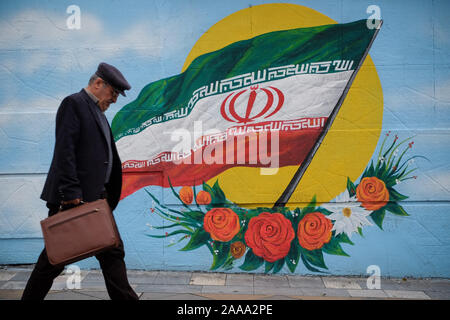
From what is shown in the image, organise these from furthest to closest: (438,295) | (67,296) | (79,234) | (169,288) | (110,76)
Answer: (169,288) < (438,295) < (67,296) < (110,76) < (79,234)

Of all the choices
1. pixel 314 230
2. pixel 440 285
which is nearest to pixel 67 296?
pixel 314 230

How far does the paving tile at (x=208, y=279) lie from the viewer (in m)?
4.68

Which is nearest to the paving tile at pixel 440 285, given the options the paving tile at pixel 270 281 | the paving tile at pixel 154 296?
the paving tile at pixel 270 281

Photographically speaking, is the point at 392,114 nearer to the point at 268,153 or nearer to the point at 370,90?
the point at 370,90

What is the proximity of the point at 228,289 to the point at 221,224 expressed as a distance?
78 cm

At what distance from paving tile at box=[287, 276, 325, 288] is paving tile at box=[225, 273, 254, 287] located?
0.44 m

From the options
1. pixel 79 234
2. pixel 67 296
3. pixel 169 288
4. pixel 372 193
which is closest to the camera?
pixel 79 234

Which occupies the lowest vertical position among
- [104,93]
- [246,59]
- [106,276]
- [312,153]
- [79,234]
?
[106,276]

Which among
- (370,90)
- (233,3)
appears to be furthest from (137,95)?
(370,90)

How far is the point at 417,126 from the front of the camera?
4871mm

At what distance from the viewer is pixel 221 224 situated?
16.4 feet

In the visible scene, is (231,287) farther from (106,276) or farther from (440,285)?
(440,285)

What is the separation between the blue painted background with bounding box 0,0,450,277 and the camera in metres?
4.86

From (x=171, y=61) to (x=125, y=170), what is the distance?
1.37 m
